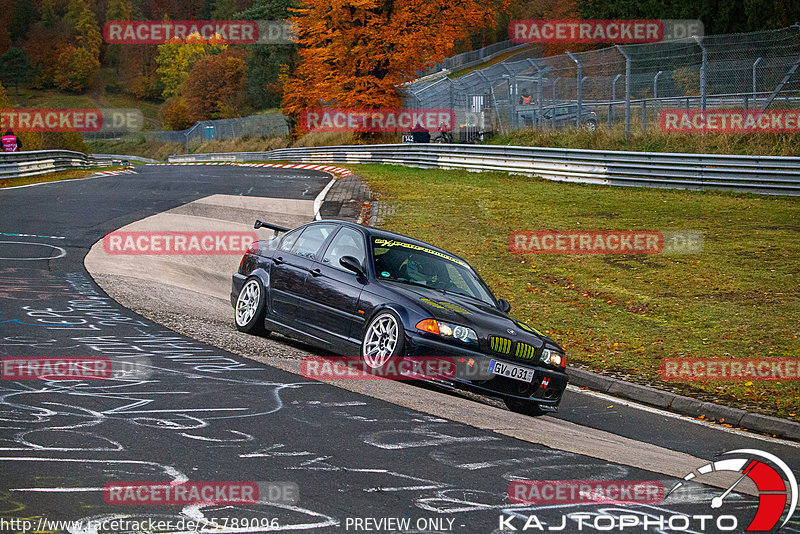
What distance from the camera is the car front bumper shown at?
779cm

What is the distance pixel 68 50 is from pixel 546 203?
503 ft

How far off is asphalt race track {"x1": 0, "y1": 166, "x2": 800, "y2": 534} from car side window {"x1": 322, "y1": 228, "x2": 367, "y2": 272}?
1004 millimetres

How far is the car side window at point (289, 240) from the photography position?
10.2 metres

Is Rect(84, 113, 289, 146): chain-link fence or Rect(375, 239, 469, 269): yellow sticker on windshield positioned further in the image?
Rect(84, 113, 289, 146): chain-link fence

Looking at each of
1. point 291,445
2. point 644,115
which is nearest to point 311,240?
point 291,445

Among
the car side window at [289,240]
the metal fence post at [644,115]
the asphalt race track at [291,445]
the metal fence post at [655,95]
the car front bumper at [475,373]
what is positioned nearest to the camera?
the asphalt race track at [291,445]

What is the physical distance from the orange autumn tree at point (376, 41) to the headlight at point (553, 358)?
34643 millimetres

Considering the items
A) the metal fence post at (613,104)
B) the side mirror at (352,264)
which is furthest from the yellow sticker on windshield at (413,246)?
the metal fence post at (613,104)

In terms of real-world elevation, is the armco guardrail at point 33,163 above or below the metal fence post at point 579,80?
below

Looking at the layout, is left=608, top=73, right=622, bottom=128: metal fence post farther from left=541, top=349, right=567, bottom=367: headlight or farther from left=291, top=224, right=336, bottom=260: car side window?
left=541, top=349, right=567, bottom=367: headlight

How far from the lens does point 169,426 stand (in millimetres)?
5945

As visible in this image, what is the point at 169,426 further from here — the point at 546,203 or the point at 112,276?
the point at 546,203

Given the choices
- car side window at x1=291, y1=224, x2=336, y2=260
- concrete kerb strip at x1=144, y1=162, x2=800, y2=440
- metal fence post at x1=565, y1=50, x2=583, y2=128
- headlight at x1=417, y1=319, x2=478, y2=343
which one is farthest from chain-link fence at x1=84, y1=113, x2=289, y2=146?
headlight at x1=417, y1=319, x2=478, y2=343

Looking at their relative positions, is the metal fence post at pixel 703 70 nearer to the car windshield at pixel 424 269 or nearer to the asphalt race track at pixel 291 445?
the car windshield at pixel 424 269
